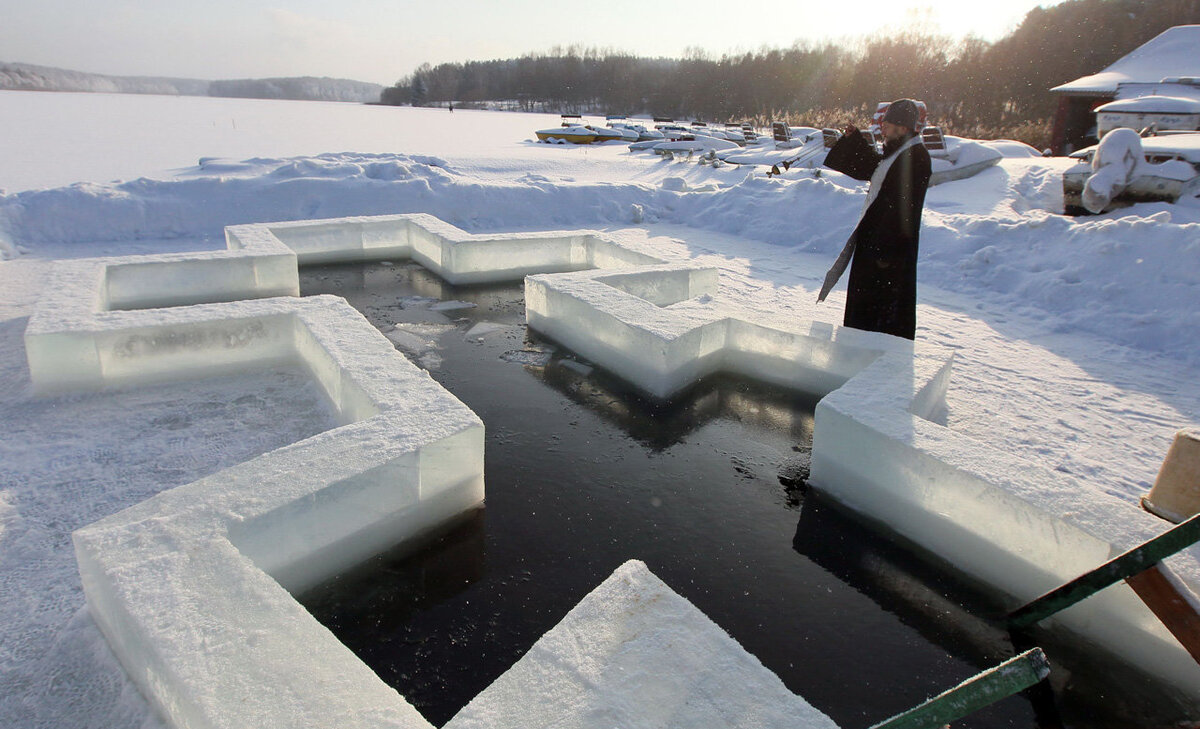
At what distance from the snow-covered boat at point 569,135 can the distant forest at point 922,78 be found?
9.33 m

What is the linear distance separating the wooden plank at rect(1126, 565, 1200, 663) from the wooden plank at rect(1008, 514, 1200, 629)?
74 mm

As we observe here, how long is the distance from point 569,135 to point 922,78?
71.6ft

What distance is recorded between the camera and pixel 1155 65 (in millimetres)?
20125

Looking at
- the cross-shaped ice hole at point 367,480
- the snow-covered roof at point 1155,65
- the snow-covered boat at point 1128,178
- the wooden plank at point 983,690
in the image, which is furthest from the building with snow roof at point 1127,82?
the wooden plank at point 983,690

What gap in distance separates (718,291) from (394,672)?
17.5 ft

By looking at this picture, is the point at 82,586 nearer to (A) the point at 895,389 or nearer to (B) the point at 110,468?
(B) the point at 110,468

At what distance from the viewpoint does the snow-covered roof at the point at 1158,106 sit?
47.4 ft

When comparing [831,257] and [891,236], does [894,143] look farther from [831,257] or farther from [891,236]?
[831,257]

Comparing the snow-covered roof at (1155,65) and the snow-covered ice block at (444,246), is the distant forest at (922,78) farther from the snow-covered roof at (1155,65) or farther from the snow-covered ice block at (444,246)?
the snow-covered ice block at (444,246)

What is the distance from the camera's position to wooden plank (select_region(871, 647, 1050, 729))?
1063mm

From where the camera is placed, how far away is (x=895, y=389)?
3.64 metres

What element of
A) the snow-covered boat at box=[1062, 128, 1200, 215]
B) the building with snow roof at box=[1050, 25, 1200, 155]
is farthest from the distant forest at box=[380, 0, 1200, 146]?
the snow-covered boat at box=[1062, 128, 1200, 215]

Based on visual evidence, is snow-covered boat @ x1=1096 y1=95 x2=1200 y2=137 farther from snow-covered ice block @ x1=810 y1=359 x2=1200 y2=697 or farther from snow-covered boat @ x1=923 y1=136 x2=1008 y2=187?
snow-covered ice block @ x1=810 y1=359 x2=1200 y2=697

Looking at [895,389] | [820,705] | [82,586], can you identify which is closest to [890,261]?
[895,389]
